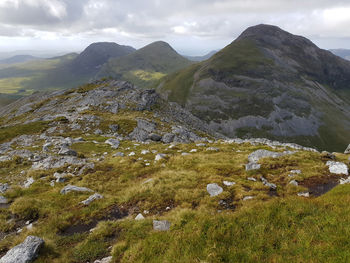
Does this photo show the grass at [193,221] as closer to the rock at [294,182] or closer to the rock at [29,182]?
the rock at [294,182]

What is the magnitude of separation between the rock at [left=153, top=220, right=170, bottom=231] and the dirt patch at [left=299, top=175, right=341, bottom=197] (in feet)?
33.6

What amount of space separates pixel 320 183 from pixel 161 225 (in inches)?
498

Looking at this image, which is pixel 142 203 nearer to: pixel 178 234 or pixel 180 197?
pixel 180 197

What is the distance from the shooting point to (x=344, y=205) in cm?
846

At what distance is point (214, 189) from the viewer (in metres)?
13.9

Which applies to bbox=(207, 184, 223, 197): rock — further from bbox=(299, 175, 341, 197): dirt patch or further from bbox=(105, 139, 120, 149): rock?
bbox=(105, 139, 120, 149): rock

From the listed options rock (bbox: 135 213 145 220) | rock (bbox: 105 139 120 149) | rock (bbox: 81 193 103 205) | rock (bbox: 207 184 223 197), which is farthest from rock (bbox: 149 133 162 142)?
rock (bbox: 135 213 145 220)

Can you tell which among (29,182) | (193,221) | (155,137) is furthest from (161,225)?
(155,137)

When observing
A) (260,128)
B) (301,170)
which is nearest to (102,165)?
(301,170)

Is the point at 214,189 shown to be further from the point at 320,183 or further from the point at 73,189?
the point at 73,189

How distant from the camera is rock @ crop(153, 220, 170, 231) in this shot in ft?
30.0

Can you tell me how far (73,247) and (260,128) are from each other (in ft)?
594

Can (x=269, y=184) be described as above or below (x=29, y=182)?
above

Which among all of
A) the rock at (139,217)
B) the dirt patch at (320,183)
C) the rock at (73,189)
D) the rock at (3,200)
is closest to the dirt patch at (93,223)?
the rock at (139,217)
